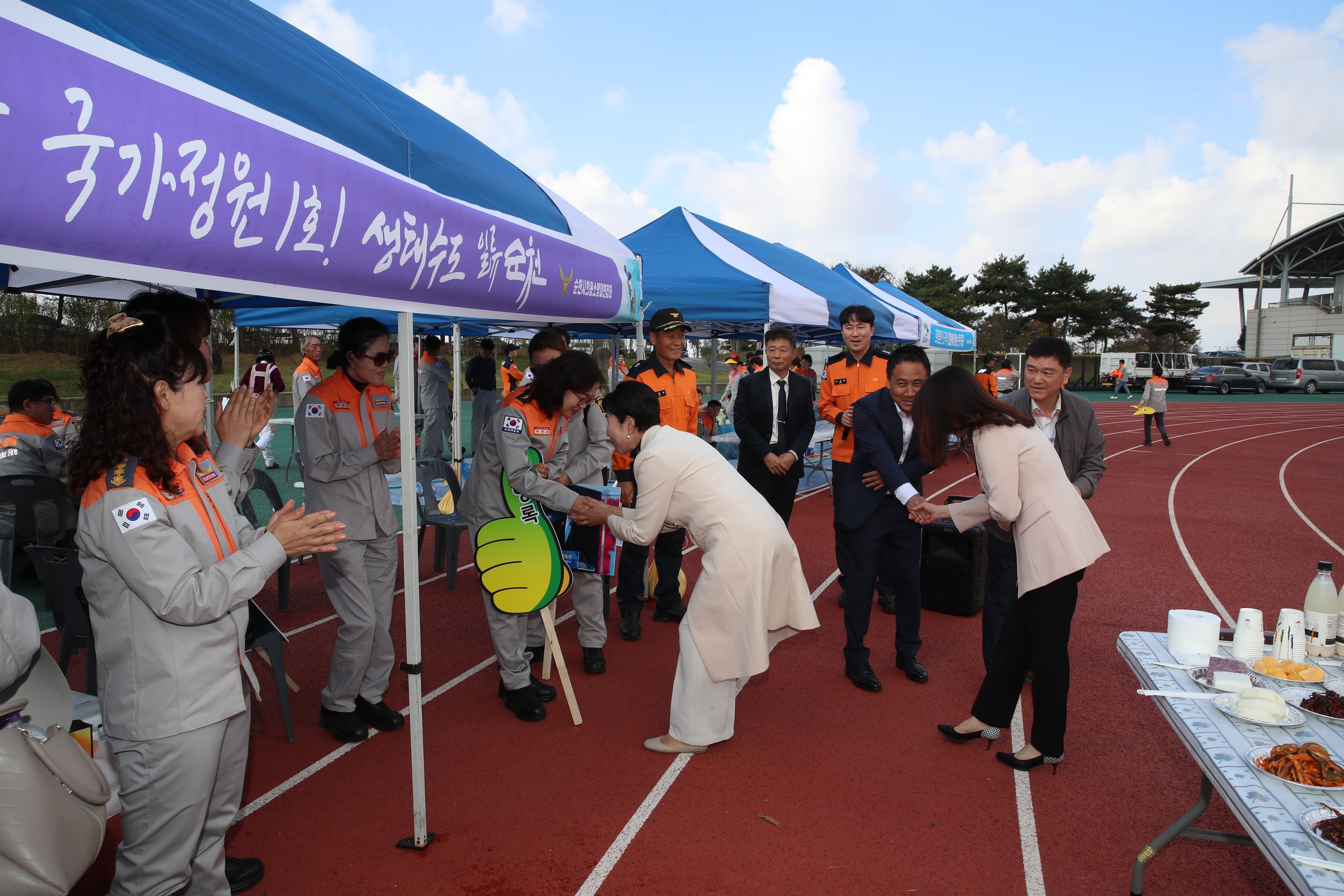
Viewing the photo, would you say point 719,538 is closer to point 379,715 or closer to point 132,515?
point 379,715

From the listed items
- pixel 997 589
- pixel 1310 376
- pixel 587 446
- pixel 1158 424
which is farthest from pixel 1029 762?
pixel 1310 376

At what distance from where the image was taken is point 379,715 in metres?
3.61

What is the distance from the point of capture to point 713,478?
3285 millimetres

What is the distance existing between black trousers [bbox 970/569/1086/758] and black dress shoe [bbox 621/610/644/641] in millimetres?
2118

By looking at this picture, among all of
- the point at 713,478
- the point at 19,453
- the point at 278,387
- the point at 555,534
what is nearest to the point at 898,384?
the point at 713,478

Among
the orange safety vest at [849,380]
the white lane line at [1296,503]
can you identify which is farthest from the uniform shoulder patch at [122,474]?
the white lane line at [1296,503]

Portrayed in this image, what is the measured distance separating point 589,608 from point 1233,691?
9.69 feet

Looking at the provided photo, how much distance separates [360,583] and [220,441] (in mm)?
1065

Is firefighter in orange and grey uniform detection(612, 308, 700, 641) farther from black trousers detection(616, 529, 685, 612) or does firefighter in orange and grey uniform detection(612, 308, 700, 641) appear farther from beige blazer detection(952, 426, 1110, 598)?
beige blazer detection(952, 426, 1110, 598)

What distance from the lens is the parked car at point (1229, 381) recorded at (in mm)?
35719

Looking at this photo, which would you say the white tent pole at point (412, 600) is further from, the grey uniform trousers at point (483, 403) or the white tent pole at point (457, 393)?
the grey uniform trousers at point (483, 403)

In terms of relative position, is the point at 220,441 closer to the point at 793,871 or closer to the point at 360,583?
the point at 360,583

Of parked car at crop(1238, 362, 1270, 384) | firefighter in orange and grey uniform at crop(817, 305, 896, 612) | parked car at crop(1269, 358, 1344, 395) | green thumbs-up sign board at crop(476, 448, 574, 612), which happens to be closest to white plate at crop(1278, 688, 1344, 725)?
green thumbs-up sign board at crop(476, 448, 574, 612)

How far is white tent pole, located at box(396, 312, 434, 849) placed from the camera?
2574mm
